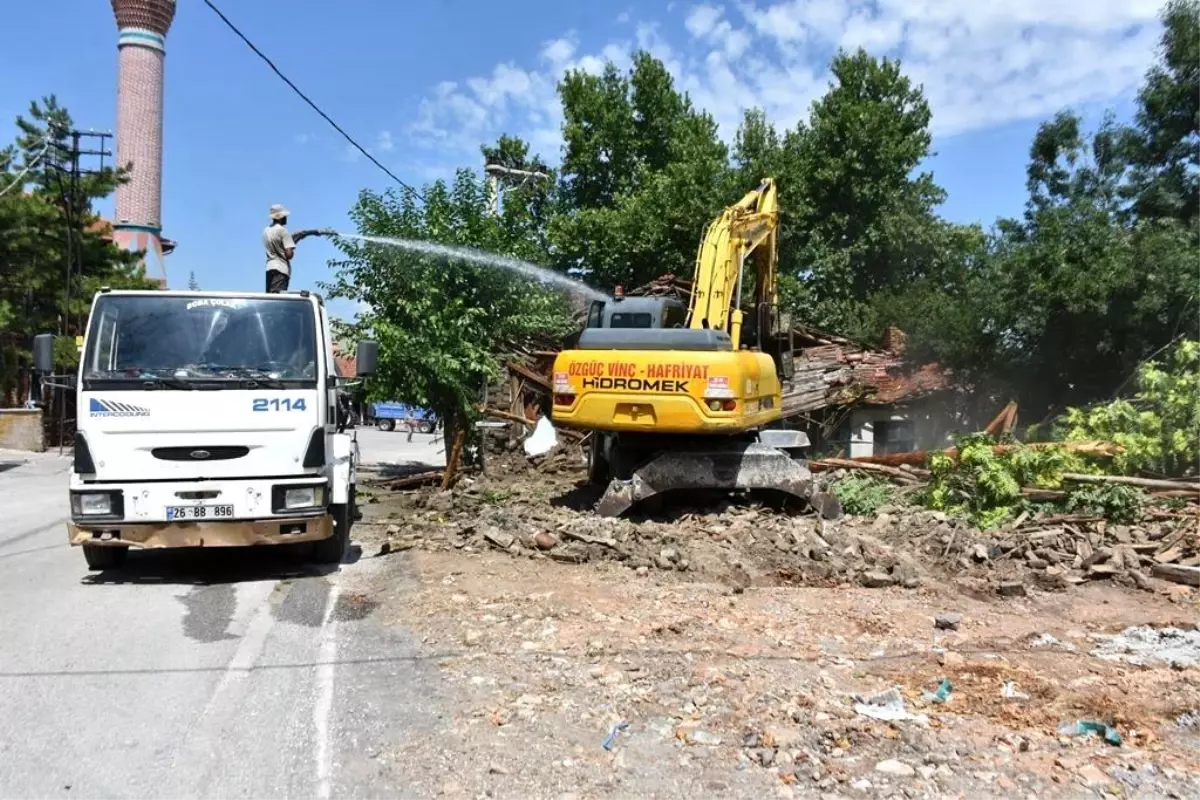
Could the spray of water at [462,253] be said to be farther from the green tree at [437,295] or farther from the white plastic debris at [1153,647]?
the white plastic debris at [1153,647]

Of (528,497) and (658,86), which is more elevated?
(658,86)

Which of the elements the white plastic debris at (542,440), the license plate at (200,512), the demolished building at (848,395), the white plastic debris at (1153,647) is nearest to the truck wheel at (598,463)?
the white plastic debris at (542,440)

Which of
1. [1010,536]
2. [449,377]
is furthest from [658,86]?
Answer: [1010,536]

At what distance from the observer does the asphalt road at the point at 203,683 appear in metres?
4.21

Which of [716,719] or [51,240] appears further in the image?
A: [51,240]

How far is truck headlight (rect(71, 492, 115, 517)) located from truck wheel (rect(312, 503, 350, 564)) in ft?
6.21

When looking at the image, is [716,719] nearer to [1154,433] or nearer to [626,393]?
[626,393]

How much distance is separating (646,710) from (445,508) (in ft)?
27.3

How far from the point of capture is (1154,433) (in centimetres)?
1215

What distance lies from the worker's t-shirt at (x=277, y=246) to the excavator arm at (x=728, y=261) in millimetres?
4828

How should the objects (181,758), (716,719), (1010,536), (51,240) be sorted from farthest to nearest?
(51,240) → (1010,536) → (716,719) → (181,758)

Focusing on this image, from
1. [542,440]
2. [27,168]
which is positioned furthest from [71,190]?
[542,440]

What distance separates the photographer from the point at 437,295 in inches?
623

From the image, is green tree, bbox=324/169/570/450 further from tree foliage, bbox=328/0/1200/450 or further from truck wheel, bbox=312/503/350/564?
truck wheel, bbox=312/503/350/564
